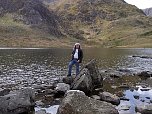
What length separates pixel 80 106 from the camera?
2278 cm

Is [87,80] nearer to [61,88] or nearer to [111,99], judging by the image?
[61,88]

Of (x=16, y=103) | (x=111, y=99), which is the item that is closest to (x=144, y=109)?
(x=111, y=99)

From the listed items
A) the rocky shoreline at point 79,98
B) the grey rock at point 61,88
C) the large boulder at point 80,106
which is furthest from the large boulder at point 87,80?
the large boulder at point 80,106

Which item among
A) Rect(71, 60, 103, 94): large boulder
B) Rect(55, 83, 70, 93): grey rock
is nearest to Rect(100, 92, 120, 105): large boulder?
Rect(71, 60, 103, 94): large boulder

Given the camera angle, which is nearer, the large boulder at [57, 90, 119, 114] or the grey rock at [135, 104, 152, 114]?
the large boulder at [57, 90, 119, 114]

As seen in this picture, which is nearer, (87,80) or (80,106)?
(80,106)

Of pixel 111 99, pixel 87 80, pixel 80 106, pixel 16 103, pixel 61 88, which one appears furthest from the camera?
pixel 87 80

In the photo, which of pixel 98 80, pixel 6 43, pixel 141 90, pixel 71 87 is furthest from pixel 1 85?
pixel 6 43

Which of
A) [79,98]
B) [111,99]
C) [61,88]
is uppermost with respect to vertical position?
[79,98]

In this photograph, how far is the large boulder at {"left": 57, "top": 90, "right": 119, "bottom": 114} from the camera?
22.6 meters

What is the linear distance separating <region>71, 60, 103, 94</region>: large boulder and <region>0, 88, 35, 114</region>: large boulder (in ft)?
27.7

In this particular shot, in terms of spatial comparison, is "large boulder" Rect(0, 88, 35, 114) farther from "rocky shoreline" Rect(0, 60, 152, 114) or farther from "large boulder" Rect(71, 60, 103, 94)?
"large boulder" Rect(71, 60, 103, 94)

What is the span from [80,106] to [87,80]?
1232 cm

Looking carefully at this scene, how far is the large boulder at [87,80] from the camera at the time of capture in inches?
1337
